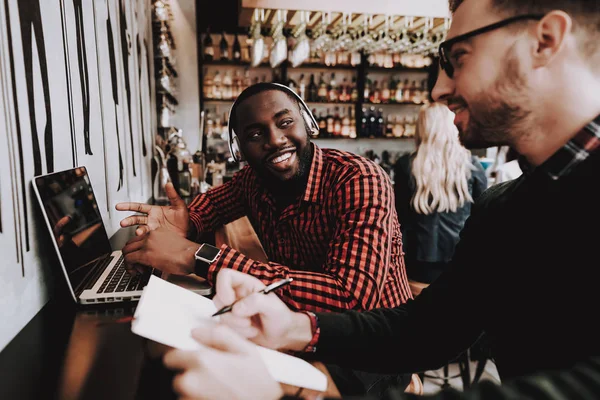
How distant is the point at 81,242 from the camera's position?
4.04ft

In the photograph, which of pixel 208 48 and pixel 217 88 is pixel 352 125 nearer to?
pixel 217 88

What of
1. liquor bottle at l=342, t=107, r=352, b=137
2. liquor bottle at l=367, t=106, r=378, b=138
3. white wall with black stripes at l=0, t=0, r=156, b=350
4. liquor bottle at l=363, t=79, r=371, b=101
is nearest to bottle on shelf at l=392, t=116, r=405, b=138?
liquor bottle at l=367, t=106, r=378, b=138

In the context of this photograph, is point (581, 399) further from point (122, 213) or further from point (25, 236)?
point (122, 213)

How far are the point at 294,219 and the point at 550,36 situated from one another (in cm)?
100

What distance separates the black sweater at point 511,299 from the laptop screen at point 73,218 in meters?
0.73

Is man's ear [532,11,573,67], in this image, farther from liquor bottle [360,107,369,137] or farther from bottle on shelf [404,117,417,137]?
bottle on shelf [404,117,417,137]

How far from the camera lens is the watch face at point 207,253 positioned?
1.17 metres

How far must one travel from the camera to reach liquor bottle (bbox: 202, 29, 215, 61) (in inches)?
201

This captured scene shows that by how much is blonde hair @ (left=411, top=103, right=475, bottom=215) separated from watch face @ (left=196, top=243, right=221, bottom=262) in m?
1.82

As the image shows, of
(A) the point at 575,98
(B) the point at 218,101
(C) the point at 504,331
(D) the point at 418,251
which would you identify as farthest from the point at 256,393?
(B) the point at 218,101

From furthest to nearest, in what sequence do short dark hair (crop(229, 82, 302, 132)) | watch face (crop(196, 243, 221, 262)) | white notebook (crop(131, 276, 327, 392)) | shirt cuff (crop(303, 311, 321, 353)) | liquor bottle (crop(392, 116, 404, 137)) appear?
liquor bottle (crop(392, 116, 404, 137)) → short dark hair (crop(229, 82, 302, 132)) → watch face (crop(196, 243, 221, 262)) → shirt cuff (crop(303, 311, 321, 353)) → white notebook (crop(131, 276, 327, 392))

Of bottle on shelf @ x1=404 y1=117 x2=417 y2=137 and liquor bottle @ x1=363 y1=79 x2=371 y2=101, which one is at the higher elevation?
liquor bottle @ x1=363 y1=79 x2=371 y2=101

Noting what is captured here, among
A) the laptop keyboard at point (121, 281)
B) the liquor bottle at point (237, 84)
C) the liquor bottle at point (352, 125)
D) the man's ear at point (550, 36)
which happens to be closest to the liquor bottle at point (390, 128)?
the liquor bottle at point (352, 125)

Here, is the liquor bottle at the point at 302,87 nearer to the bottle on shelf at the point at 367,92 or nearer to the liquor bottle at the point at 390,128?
the bottle on shelf at the point at 367,92
